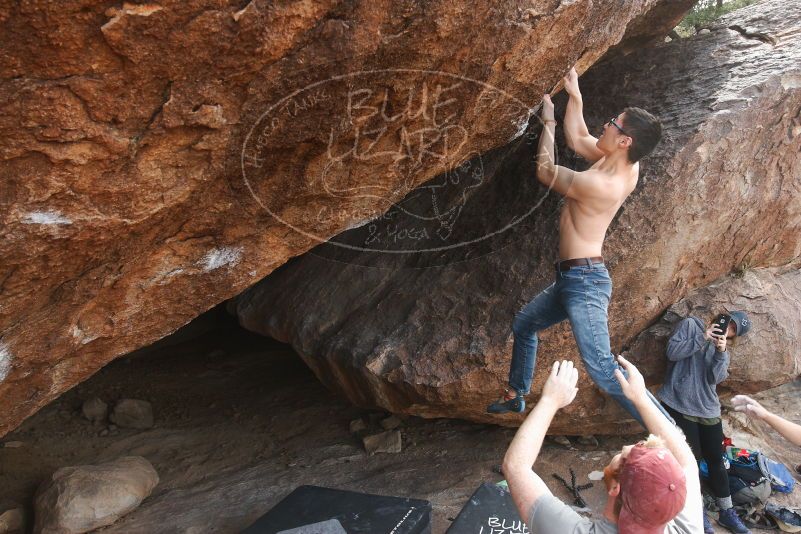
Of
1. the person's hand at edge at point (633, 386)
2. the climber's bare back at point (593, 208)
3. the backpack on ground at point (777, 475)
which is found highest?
the climber's bare back at point (593, 208)

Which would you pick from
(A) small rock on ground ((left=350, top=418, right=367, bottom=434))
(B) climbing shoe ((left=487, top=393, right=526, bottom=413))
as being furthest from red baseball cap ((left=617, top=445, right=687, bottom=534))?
(A) small rock on ground ((left=350, top=418, right=367, bottom=434))

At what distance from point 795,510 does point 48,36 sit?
16.6ft

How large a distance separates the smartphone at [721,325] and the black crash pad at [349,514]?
208cm

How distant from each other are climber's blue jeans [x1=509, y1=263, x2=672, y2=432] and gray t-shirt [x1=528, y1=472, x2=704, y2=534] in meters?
0.85

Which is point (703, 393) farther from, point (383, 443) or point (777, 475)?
point (383, 443)

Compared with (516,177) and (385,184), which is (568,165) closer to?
(516,177)

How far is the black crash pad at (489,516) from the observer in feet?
11.8

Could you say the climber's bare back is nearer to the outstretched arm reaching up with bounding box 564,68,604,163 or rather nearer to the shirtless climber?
the shirtless climber

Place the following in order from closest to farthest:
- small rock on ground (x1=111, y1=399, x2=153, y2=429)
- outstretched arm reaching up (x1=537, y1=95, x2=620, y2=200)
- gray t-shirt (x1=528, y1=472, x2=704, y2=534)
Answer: gray t-shirt (x1=528, y1=472, x2=704, y2=534) < outstretched arm reaching up (x1=537, y1=95, x2=620, y2=200) < small rock on ground (x1=111, y1=399, x2=153, y2=429)

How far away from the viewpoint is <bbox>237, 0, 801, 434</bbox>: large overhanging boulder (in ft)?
13.7

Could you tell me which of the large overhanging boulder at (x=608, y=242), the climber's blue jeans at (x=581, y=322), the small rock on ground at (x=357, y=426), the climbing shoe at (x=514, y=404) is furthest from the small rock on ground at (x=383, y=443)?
the climber's blue jeans at (x=581, y=322)

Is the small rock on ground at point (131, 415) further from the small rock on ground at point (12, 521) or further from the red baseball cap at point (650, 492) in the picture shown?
the red baseball cap at point (650, 492)

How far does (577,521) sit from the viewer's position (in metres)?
1.98

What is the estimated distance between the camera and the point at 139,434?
5.47 meters
